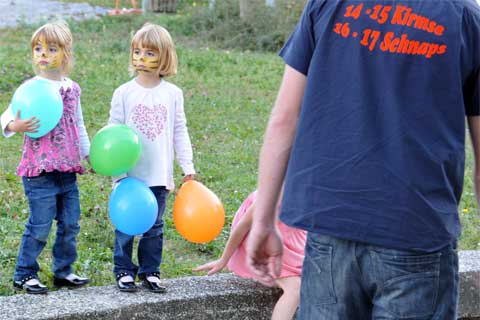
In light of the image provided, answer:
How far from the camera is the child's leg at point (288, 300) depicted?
3791mm

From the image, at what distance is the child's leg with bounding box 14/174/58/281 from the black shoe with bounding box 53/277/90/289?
0.13 m

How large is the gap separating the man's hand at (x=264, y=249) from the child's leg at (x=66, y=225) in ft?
5.70

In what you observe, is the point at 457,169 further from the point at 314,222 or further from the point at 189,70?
the point at 189,70

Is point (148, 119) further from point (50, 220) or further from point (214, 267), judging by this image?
point (214, 267)

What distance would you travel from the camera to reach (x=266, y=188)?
225 centimetres

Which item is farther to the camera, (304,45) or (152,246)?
(152,246)

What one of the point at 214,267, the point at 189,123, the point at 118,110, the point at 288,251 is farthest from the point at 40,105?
the point at 189,123

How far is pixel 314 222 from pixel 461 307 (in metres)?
2.35

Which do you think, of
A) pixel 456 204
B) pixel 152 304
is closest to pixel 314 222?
pixel 456 204

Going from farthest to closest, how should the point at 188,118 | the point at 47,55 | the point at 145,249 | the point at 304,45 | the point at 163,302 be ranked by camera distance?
the point at 188,118, the point at 145,249, the point at 47,55, the point at 163,302, the point at 304,45

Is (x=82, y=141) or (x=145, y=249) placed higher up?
(x=82, y=141)

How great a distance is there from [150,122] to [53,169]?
50 centimetres

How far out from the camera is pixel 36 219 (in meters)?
3.84

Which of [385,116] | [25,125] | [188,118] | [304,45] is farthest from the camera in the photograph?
[188,118]
